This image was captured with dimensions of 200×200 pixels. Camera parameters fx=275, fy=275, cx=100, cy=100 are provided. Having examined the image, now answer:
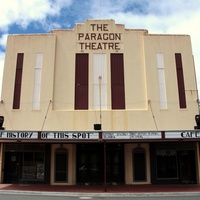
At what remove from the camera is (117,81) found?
22.1 metres

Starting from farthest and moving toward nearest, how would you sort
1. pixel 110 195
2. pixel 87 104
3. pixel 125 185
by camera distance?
1. pixel 87 104
2. pixel 125 185
3. pixel 110 195

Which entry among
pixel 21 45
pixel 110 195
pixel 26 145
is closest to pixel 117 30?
pixel 21 45

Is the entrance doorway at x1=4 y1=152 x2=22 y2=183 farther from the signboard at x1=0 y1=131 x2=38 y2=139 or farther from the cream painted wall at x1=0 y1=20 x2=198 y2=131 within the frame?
the signboard at x1=0 y1=131 x2=38 y2=139

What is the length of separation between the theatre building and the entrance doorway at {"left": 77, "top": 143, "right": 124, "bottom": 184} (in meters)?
0.07

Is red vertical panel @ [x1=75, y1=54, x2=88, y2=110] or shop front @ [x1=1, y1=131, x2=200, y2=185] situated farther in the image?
red vertical panel @ [x1=75, y1=54, x2=88, y2=110]

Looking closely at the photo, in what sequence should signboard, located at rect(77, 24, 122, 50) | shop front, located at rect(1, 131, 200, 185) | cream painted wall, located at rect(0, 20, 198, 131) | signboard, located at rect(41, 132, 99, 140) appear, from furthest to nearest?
signboard, located at rect(77, 24, 122, 50), cream painted wall, located at rect(0, 20, 198, 131), shop front, located at rect(1, 131, 200, 185), signboard, located at rect(41, 132, 99, 140)

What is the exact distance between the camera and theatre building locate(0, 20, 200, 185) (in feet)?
68.2

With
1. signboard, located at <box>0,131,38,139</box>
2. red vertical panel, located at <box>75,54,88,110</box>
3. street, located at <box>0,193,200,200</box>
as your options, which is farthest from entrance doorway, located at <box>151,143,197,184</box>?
signboard, located at <box>0,131,38,139</box>

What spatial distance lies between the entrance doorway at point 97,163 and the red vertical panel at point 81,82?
3.26m

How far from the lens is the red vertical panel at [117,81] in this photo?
71.2 feet

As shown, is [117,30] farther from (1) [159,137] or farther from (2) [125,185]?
(2) [125,185]

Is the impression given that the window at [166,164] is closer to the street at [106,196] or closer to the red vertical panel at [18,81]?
the street at [106,196]

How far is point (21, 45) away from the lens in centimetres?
2270

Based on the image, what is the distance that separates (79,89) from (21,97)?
4.60 metres
